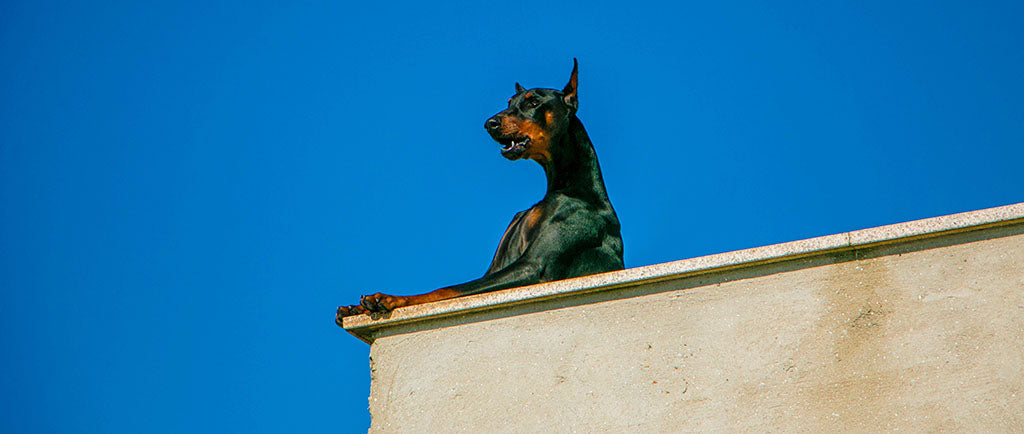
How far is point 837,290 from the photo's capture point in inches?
171

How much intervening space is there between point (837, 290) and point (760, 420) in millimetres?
584

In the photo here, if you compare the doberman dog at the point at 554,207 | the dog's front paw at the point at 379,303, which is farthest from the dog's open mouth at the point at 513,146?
the dog's front paw at the point at 379,303

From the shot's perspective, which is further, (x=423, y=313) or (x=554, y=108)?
(x=554, y=108)

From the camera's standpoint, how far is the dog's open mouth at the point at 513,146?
659cm

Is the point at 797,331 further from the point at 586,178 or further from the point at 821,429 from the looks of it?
the point at 586,178

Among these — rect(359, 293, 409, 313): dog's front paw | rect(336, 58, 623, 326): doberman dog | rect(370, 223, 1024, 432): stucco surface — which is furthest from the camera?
rect(336, 58, 623, 326): doberman dog

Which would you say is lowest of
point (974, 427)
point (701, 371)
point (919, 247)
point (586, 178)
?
point (974, 427)

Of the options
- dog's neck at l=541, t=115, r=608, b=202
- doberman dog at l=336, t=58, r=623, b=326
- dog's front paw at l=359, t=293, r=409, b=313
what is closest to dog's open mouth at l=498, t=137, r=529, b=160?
doberman dog at l=336, t=58, r=623, b=326

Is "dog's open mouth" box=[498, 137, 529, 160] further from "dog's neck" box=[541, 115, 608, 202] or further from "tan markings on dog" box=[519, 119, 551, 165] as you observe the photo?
"dog's neck" box=[541, 115, 608, 202]

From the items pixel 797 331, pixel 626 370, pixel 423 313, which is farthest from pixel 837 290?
pixel 423 313

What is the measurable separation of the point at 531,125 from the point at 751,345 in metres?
2.58

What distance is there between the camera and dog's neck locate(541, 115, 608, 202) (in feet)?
21.3

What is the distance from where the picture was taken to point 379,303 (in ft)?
16.3

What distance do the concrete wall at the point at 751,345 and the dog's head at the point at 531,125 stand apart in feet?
6.14
